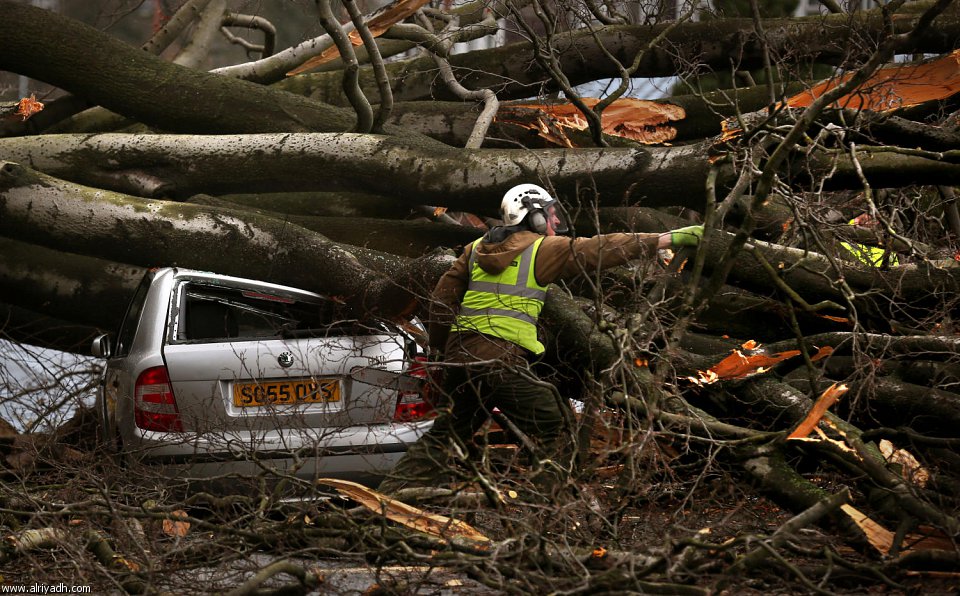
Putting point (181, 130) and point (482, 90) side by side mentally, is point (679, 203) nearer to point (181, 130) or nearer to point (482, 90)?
point (482, 90)

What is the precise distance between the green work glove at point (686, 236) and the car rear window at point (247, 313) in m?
1.81

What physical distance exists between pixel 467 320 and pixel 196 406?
5.02 feet

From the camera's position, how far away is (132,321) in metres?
6.80

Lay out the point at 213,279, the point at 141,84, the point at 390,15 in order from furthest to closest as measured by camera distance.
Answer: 1. the point at 390,15
2. the point at 141,84
3. the point at 213,279

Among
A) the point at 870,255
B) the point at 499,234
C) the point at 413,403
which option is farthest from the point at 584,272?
the point at 870,255

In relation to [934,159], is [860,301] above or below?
below

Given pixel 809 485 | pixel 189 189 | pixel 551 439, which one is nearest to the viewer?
pixel 809 485

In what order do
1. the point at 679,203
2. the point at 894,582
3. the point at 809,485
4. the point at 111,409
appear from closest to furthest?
the point at 894,582, the point at 809,485, the point at 111,409, the point at 679,203

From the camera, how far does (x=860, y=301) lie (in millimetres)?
6688

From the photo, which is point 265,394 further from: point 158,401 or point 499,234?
point 499,234

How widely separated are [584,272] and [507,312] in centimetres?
103

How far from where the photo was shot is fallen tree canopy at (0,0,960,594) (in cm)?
461

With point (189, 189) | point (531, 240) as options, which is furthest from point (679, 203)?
point (189, 189)

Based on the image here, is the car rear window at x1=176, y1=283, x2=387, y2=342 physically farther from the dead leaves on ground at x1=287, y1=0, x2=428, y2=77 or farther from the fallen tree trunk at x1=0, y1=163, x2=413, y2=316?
the dead leaves on ground at x1=287, y1=0, x2=428, y2=77
